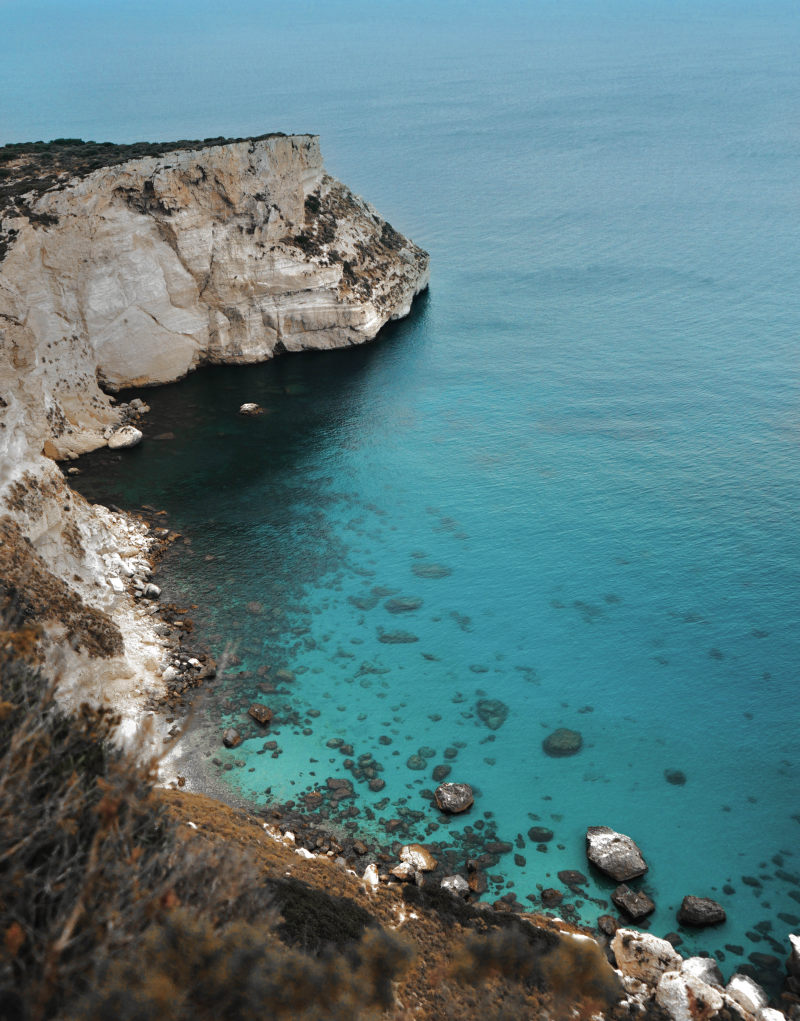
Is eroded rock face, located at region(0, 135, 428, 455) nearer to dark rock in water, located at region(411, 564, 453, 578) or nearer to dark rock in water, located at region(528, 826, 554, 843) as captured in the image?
dark rock in water, located at region(411, 564, 453, 578)

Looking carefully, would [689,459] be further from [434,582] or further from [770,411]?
[434,582]

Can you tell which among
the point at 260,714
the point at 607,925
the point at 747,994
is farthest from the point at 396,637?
the point at 747,994

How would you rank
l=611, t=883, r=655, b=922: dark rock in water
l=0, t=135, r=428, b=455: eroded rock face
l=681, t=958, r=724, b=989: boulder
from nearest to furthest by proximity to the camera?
l=681, t=958, r=724, b=989: boulder < l=611, t=883, r=655, b=922: dark rock in water < l=0, t=135, r=428, b=455: eroded rock face

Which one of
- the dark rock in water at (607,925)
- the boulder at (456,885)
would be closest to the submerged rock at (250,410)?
the boulder at (456,885)

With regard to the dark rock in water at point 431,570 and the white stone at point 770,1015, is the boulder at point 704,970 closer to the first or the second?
the white stone at point 770,1015

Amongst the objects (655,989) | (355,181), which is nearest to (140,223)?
(655,989)

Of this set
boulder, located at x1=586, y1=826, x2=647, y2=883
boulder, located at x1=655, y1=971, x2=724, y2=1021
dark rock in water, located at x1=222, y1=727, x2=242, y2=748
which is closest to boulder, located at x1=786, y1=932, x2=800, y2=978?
boulder, located at x1=655, y1=971, x2=724, y2=1021

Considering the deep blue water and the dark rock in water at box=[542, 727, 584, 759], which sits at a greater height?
the deep blue water

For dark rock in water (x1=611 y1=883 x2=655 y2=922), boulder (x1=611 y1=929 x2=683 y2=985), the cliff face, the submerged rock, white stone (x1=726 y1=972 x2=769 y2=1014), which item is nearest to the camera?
white stone (x1=726 y1=972 x2=769 y2=1014)
